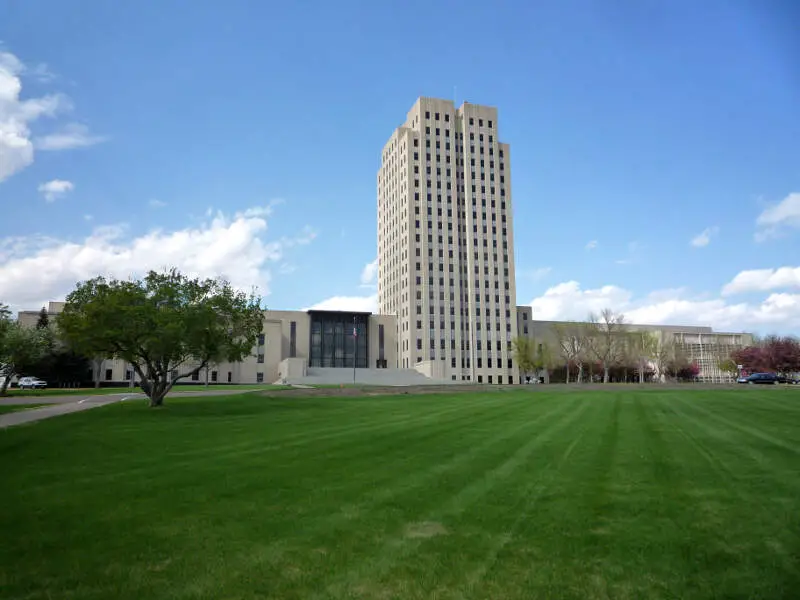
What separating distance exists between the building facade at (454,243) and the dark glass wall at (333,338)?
10.8 meters

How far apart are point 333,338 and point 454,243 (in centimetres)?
3335

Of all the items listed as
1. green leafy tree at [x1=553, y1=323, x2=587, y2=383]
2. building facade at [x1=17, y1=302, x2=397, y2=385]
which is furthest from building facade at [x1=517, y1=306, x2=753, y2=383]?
building facade at [x1=17, y1=302, x2=397, y2=385]

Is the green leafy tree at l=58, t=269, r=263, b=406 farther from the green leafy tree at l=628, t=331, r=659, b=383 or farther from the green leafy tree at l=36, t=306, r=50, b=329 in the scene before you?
the green leafy tree at l=628, t=331, r=659, b=383

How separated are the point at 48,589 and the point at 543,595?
488 cm

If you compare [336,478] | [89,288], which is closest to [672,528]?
[336,478]

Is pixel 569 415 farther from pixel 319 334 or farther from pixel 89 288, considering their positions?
pixel 319 334

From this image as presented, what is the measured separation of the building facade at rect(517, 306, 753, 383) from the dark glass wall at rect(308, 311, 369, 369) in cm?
3827

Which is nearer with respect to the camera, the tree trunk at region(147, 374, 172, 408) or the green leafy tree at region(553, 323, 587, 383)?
the tree trunk at region(147, 374, 172, 408)

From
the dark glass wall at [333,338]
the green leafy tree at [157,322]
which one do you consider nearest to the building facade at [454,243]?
the dark glass wall at [333,338]

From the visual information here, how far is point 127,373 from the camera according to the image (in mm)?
96375

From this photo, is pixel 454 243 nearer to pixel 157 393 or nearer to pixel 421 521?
pixel 157 393

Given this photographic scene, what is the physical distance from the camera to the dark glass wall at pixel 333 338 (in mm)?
116875

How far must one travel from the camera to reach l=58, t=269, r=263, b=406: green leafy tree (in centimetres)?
3161

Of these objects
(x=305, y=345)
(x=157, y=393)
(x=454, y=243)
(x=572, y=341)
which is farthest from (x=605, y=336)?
(x=157, y=393)
